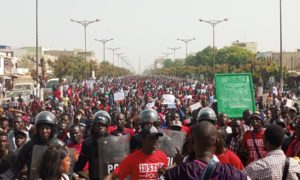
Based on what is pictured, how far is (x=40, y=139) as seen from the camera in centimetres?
669

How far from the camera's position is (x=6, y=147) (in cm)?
720

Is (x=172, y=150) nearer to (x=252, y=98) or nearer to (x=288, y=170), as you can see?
(x=288, y=170)

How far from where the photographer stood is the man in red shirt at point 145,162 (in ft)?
19.1

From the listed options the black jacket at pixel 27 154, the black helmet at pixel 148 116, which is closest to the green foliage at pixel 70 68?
the black helmet at pixel 148 116

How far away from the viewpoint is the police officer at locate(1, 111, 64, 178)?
6.54m

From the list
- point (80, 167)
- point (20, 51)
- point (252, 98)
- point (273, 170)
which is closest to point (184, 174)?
point (273, 170)

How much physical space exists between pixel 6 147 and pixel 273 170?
136 inches

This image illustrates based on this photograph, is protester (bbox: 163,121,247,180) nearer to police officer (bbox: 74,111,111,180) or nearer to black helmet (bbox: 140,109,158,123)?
police officer (bbox: 74,111,111,180)

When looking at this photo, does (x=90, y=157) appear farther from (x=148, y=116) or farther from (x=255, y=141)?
(x=255, y=141)

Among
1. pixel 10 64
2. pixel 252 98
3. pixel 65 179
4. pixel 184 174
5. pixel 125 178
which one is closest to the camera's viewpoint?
pixel 184 174

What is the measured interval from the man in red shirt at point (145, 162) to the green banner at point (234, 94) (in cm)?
934

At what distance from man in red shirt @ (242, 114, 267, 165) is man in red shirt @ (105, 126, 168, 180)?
7.64 feet

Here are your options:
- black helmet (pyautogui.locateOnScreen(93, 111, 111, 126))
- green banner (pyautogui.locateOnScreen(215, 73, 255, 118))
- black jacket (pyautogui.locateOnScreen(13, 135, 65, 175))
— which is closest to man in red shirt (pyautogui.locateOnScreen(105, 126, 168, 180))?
black jacket (pyautogui.locateOnScreen(13, 135, 65, 175))

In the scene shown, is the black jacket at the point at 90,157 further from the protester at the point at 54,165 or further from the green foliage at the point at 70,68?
the green foliage at the point at 70,68
